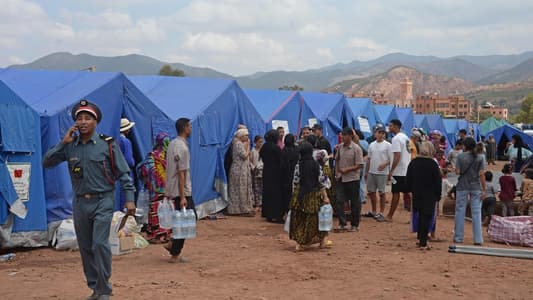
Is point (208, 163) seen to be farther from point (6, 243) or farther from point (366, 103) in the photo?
point (366, 103)

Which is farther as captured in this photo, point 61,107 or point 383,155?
point 383,155

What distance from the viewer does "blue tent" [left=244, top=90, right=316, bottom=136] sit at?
49.2 feet

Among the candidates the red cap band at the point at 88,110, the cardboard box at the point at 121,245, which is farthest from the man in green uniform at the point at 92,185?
the cardboard box at the point at 121,245

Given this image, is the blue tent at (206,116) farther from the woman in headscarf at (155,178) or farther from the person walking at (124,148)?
the woman in headscarf at (155,178)

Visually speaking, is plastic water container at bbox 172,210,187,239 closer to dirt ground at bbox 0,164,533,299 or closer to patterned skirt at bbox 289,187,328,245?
dirt ground at bbox 0,164,533,299

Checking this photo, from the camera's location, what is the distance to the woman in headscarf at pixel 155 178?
26.6 feet

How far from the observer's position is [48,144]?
7637 millimetres

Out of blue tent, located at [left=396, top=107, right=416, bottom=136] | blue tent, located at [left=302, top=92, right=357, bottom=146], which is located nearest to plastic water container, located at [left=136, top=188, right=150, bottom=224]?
blue tent, located at [left=302, top=92, right=357, bottom=146]

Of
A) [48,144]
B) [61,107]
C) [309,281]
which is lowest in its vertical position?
[309,281]

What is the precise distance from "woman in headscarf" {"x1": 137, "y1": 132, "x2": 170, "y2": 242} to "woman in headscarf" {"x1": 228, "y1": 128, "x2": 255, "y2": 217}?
112 inches

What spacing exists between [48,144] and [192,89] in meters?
4.50

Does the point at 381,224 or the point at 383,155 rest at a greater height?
the point at 383,155

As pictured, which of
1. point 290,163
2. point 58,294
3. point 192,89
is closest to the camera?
point 58,294

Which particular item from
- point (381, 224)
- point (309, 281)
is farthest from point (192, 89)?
point (309, 281)
